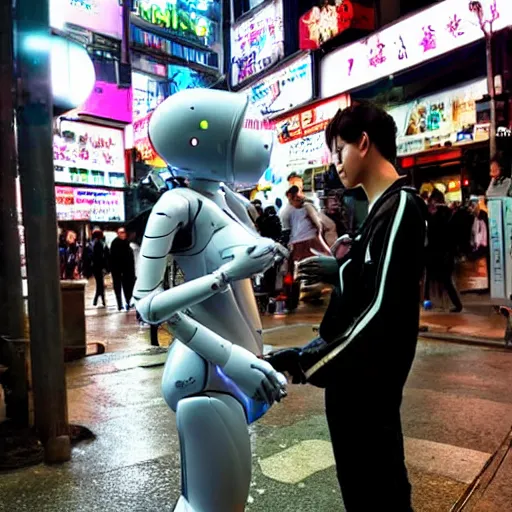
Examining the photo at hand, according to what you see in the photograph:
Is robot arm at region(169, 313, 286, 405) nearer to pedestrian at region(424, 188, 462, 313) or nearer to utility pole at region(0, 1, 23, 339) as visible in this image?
utility pole at region(0, 1, 23, 339)

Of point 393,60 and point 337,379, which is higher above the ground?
point 393,60

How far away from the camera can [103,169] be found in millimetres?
25938

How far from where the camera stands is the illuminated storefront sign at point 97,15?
2052cm

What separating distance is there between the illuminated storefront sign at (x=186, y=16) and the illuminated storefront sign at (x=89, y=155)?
5.66 meters

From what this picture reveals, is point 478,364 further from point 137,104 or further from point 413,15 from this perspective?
point 137,104

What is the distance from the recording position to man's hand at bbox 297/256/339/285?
207 cm

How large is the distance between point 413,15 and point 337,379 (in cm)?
1015

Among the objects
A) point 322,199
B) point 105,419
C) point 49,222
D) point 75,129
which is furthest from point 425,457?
point 75,129

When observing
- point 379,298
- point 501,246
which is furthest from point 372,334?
point 501,246

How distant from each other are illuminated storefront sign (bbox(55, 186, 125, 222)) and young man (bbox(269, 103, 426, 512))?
23.1m

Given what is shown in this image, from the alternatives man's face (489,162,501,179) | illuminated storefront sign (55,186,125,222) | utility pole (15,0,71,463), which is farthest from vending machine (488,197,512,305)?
illuminated storefront sign (55,186,125,222)

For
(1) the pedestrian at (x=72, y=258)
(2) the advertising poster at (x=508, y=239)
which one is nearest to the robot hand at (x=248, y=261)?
(2) the advertising poster at (x=508, y=239)

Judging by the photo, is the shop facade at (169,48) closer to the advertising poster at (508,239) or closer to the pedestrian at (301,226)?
the pedestrian at (301,226)

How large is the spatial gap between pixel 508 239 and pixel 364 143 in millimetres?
8054
